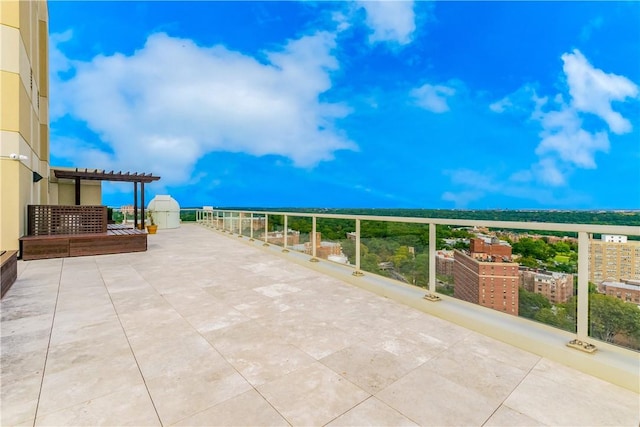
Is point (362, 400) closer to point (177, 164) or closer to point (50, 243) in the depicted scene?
point (50, 243)

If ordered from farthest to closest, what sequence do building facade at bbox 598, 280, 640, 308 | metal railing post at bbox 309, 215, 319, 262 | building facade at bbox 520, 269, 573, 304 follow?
1. metal railing post at bbox 309, 215, 319, 262
2. building facade at bbox 520, 269, 573, 304
3. building facade at bbox 598, 280, 640, 308

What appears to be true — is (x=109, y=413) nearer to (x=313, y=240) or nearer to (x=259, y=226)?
(x=313, y=240)

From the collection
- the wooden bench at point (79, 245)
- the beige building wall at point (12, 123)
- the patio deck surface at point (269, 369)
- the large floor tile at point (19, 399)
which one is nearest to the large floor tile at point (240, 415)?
the patio deck surface at point (269, 369)

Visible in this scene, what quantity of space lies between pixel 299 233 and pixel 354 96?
4677 cm

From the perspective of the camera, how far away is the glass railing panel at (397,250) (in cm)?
339

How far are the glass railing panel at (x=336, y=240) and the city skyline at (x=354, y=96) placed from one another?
3227 millimetres

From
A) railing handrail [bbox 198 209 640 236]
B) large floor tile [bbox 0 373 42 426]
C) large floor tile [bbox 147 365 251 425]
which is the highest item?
railing handrail [bbox 198 209 640 236]

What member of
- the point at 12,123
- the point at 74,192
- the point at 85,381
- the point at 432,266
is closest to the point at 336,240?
the point at 432,266

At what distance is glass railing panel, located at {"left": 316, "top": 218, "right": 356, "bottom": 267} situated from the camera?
467 centimetres

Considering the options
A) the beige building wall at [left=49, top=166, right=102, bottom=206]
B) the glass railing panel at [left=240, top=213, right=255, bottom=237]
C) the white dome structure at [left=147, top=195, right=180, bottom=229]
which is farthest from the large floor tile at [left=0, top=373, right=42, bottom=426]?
the beige building wall at [left=49, top=166, right=102, bottom=206]

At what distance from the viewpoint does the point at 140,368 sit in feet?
6.45

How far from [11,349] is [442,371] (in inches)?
133

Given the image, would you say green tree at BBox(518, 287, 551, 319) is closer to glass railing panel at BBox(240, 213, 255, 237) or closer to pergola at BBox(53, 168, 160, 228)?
glass railing panel at BBox(240, 213, 255, 237)

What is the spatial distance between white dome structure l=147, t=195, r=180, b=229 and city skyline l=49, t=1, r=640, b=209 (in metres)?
1.50
